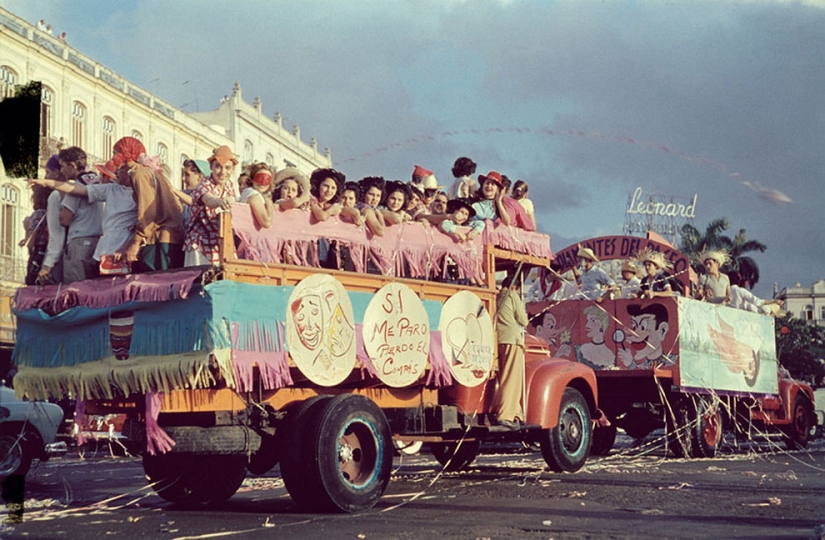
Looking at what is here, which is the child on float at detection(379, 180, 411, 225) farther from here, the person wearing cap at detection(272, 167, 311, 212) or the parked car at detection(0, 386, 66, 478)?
the parked car at detection(0, 386, 66, 478)

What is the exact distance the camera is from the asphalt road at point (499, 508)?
7.23 meters

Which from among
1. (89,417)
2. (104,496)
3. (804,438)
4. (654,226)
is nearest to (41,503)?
(104,496)

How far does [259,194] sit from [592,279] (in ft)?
26.5

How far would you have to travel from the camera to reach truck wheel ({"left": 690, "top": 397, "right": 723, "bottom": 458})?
1521 cm

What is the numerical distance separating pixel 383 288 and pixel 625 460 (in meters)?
6.91

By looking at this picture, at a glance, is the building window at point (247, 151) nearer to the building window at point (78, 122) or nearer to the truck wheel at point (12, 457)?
the building window at point (78, 122)

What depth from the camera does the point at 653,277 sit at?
15594 mm

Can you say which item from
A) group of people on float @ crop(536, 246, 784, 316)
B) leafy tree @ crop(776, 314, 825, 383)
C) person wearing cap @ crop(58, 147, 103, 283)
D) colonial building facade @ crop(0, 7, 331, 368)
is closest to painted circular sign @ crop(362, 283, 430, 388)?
person wearing cap @ crop(58, 147, 103, 283)

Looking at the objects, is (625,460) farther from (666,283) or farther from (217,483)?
(217,483)

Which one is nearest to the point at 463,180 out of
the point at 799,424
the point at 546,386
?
the point at 546,386

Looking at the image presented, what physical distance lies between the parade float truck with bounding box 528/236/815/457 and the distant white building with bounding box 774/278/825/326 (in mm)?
103174

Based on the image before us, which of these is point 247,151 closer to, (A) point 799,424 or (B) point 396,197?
(A) point 799,424

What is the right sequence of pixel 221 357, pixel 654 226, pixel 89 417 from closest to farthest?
1. pixel 221 357
2. pixel 89 417
3. pixel 654 226

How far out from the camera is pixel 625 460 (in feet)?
48.4
